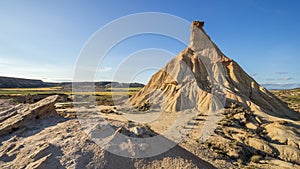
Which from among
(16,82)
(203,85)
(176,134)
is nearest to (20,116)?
(176,134)

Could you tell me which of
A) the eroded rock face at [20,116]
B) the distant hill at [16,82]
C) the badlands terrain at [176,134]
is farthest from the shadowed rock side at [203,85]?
the distant hill at [16,82]

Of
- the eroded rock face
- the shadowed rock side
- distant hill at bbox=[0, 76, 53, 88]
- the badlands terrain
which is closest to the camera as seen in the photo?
the badlands terrain

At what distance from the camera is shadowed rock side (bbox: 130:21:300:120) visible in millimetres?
19703

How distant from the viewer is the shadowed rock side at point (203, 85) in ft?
64.6

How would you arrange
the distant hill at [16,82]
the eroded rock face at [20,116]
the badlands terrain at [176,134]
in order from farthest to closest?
1. the distant hill at [16,82]
2. the eroded rock face at [20,116]
3. the badlands terrain at [176,134]

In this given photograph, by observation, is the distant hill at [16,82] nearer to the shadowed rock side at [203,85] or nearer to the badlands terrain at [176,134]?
the shadowed rock side at [203,85]

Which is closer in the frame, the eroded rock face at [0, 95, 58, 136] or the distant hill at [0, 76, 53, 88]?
the eroded rock face at [0, 95, 58, 136]

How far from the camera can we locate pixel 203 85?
2288 cm

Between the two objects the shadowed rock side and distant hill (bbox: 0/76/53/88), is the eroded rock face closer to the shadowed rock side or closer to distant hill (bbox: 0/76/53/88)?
the shadowed rock side

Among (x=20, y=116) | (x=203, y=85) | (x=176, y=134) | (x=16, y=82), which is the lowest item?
(x=176, y=134)

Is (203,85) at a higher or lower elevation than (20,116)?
higher

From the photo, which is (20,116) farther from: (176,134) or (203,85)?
(203,85)

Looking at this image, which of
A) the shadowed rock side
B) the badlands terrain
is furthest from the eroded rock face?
the shadowed rock side

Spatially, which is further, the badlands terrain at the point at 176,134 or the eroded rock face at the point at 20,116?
the eroded rock face at the point at 20,116
